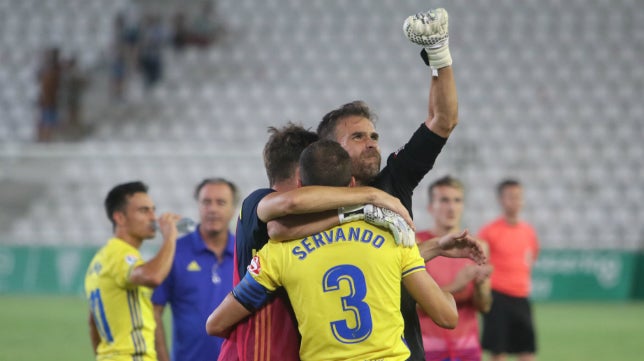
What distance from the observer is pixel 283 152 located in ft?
15.5

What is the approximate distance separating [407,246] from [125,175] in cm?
1708

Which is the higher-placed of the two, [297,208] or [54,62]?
[54,62]

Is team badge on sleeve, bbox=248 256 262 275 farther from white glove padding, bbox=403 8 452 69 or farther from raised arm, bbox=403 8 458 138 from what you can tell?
white glove padding, bbox=403 8 452 69

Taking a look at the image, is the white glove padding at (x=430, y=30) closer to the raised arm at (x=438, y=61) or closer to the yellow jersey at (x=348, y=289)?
the raised arm at (x=438, y=61)

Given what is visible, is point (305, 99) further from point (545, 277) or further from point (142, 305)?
point (142, 305)

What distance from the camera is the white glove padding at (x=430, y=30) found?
4.52 m

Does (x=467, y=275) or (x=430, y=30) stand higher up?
(x=430, y=30)

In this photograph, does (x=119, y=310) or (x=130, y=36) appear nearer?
(x=119, y=310)

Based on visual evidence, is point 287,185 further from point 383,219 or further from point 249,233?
point 383,219

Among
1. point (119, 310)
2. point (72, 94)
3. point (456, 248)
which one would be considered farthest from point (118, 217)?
point (72, 94)

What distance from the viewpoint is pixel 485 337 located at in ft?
35.4

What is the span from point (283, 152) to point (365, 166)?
16.3 inches

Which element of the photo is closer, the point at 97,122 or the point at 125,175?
the point at 125,175

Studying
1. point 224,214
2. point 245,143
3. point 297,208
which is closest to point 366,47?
point 245,143
